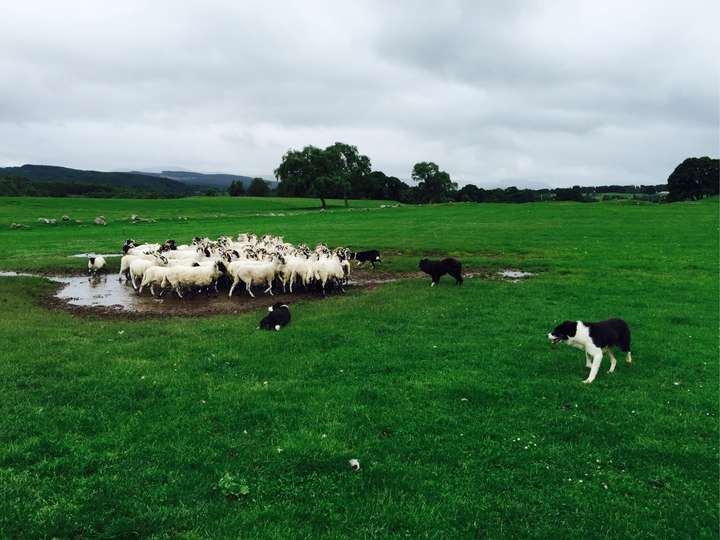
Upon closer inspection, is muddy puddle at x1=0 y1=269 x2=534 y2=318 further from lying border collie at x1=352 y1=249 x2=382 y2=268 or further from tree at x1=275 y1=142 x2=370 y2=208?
tree at x1=275 y1=142 x2=370 y2=208

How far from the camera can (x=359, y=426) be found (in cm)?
758

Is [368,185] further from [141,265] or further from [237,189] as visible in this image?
[141,265]

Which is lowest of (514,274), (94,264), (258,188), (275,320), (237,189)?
(275,320)

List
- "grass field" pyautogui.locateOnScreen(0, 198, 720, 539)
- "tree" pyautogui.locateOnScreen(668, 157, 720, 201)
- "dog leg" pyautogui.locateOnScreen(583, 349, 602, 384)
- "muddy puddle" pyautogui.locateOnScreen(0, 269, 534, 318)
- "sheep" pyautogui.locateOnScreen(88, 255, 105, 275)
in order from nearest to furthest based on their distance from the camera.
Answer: "grass field" pyautogui.locateOnScreen(0, 198, 720, 539)
"dog leg" pyautogui.locateOnScreen(583, 349, 602, 384)
"muddy puddle" pyautogui.locateOnScreen(0, 269, 534, 318)
"sheep" pyautogui.locateOnScreen(88, 255, 105, 275)
"tree" pyautogui.locateOnScreen(668, 157, 720, 201)

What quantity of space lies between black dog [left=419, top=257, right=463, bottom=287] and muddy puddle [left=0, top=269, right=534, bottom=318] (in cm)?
214

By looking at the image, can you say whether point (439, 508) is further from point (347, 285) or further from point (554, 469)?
point (347, 285)

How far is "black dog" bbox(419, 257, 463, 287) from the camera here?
18891 millimetres

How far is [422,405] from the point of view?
328 inches

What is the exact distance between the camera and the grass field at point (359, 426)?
18.5ft

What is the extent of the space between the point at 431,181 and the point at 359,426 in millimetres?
121302

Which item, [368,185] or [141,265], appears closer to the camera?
[141,265]

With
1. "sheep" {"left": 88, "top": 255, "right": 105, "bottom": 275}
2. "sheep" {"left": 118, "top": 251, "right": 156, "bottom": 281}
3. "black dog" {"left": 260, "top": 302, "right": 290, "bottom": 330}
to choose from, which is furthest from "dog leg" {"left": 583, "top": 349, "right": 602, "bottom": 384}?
"sheep" {"left": 88, "top": 255, "right": 105, "bottom": 275}

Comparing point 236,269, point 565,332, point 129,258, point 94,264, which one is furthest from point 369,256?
point 565,332

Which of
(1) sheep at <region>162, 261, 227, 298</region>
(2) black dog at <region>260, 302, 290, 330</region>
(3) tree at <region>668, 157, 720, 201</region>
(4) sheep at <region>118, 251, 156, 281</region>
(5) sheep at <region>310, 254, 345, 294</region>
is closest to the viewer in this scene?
(2) black dog at <region>260, 302, 290, 330</region>
